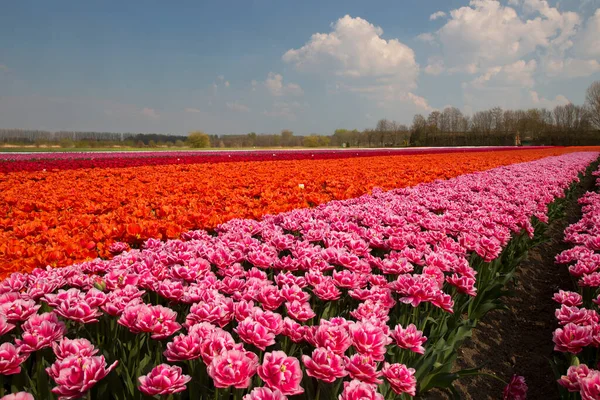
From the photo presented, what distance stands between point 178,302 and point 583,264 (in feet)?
10.4

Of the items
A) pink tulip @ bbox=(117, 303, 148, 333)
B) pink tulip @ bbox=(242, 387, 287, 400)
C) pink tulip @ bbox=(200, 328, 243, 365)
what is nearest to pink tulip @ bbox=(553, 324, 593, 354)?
pink tulip @ bbox=(242, 387, 287, 400)

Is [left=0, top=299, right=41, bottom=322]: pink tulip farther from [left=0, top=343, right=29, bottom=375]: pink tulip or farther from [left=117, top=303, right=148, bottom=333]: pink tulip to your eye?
[left=117, top=303, right=148, bottom=333]: pink tulip

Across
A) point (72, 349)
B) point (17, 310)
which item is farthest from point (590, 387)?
point (17, 310)

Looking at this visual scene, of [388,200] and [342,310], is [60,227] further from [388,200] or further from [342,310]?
[388,200]

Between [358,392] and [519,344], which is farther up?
[358,392]

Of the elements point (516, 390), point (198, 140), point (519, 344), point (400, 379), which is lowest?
point (519, 344)

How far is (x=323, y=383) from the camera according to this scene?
155 centimetres

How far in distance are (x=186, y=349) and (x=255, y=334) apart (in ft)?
0.86

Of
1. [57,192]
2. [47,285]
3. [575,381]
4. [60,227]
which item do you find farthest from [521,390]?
[57,192]

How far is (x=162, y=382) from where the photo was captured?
129 centimetres

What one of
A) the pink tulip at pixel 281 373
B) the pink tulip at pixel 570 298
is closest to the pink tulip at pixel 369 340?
the pink tulip at pixel 281 373

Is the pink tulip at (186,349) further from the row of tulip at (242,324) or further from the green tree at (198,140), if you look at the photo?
the green tree at (198,140)

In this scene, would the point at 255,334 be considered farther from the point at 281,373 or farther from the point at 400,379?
the point at 400,379

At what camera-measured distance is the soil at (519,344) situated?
300cm
